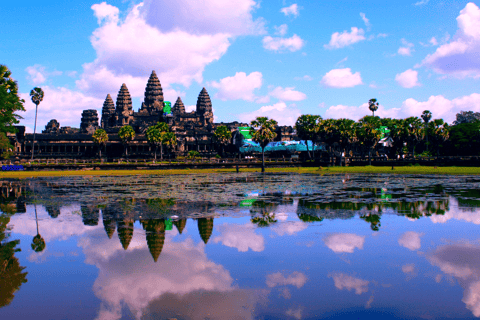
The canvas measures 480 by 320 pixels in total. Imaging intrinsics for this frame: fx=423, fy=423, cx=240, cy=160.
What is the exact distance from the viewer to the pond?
736 centimetres

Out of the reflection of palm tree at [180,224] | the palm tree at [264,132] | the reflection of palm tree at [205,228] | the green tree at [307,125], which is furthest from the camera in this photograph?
the green tree at [307,125]

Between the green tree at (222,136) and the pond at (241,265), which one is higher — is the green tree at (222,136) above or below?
above

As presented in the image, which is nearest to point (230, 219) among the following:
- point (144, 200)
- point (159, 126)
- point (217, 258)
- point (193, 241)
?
point (193, 241)

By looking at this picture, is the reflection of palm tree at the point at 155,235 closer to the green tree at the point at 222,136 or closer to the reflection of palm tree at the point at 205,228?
the reflection of palm tree at the point at 205,228

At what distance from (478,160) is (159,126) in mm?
79598

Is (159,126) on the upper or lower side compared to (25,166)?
upper

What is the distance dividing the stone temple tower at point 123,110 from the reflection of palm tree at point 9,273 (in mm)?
188954

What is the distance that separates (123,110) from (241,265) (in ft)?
642

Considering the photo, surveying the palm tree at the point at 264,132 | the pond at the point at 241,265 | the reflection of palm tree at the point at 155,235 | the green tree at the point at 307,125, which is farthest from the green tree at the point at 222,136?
the reflection of palm tree at the point at 155,235

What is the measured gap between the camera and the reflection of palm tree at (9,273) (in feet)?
26.6

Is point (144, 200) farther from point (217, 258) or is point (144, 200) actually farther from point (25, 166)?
point (25, 166)

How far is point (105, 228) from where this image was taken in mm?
14836

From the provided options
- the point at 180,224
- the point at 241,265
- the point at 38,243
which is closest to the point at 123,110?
the point at 180,224

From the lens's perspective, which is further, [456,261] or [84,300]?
[456,261]
